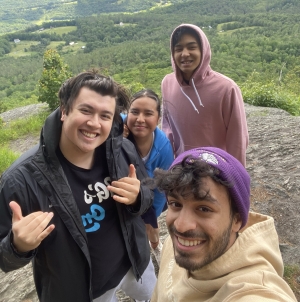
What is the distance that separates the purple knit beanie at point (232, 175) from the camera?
1.22 meters

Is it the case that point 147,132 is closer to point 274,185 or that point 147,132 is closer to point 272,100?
point 274,185

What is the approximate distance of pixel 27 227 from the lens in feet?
4.53

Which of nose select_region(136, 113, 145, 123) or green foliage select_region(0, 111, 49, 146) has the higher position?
nose select_region(136, 113, 145, 123)

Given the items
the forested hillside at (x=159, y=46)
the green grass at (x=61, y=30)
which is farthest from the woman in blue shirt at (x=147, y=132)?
the green grass at (x=61, y=30)

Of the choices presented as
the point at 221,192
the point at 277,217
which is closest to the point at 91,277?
the point at 221,192

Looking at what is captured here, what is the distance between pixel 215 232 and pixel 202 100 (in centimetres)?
140

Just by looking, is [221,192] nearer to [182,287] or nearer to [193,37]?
[182,287]

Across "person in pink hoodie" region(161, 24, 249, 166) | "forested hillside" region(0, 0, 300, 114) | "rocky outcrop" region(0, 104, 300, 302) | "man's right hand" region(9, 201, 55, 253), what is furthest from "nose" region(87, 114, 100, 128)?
"forested hillside" region(0, 0, 300, 114)

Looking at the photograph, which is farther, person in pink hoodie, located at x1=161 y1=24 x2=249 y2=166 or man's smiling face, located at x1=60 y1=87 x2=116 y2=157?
person in pink hoodie, located at x1=161 y1=24 x2=249 y2=166

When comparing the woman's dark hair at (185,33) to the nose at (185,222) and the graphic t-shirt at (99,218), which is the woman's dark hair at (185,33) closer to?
the graphic t-shirt at (99,218)

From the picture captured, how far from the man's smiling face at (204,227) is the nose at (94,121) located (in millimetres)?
674

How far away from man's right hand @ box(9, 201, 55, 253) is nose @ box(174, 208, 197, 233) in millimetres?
621

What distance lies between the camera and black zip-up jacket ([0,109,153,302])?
1.49 m

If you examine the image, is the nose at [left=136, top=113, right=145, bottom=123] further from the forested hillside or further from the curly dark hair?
the forested hillside
